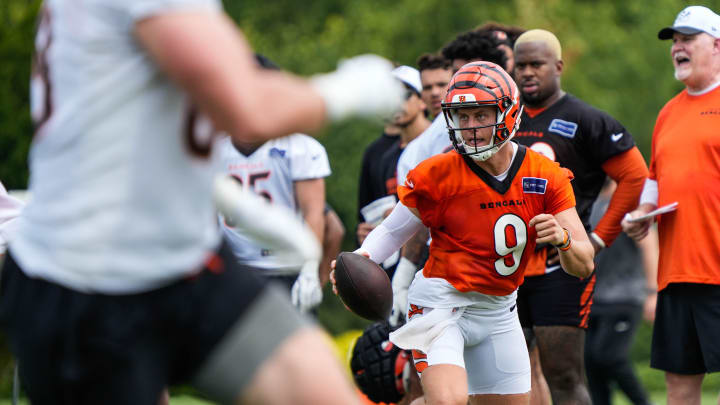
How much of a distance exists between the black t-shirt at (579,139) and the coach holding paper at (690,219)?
29 centimetres

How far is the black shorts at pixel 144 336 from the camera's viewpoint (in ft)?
7.39

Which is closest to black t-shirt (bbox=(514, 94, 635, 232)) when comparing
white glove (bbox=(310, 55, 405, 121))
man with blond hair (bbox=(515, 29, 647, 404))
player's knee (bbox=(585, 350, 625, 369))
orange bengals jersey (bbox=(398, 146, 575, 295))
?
man with blond hair (bbox=(515, 29, 647, 404))

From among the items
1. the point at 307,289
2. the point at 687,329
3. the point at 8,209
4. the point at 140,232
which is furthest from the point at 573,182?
the point at 140,232

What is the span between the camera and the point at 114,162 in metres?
2.23

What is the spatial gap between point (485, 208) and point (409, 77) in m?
3.00

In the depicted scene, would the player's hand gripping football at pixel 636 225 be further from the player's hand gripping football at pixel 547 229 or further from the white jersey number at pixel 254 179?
the white jersey number at pixel 254 179

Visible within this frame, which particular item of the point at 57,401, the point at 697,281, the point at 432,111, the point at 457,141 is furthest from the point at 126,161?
the point at 432,111

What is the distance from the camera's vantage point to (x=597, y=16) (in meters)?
24.8

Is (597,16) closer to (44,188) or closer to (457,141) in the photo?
(457,141)

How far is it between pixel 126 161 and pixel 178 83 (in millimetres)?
234

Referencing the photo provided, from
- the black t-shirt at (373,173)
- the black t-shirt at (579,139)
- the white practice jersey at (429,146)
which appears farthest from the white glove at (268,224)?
the black t-shirt at (373,173)

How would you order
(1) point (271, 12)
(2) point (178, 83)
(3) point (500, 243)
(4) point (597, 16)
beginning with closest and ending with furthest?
(2) point (178, 83) → (3) point (500, 243) → (4) point (597, 16) → (1) point (271, 12)

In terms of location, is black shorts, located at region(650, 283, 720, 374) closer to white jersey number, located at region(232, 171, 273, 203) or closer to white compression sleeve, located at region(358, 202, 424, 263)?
white compression sleeve, located at region(358, 202, 424, 263)

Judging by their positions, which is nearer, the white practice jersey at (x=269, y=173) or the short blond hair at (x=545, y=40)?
the white practice jersey at (x=269, y=173)
